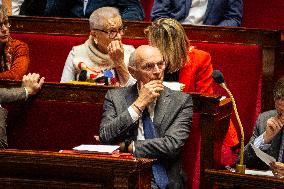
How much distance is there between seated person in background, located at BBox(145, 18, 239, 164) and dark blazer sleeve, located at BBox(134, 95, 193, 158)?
1.07 ft

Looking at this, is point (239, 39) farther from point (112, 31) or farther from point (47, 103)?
point (47, 103)

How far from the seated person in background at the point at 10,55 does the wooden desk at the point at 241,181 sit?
1.05m

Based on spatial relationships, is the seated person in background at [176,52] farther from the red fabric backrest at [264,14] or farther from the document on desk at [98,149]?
the red fabric backrest at [264,14]

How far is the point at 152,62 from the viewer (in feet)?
6.70

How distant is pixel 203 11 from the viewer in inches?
114

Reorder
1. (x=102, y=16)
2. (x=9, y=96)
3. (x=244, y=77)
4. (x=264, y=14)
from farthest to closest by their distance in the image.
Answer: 1. (x=264, y=14)
2. (x=244, y=77)
3. (x=102, y=16)
4. (x=9, y=96)

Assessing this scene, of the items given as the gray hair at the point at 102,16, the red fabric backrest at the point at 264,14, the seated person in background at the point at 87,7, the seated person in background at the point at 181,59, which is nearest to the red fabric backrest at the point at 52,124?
the seated person in background at the point at 181,59

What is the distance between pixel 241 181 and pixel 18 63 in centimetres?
116

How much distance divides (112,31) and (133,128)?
567 mm

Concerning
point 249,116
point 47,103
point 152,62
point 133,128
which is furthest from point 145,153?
point 249,116

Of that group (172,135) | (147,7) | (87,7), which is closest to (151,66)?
(172,135)

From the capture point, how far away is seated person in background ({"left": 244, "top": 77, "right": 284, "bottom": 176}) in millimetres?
2023

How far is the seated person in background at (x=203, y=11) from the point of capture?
2869mm

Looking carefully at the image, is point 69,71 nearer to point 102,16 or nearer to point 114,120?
point 102,16
